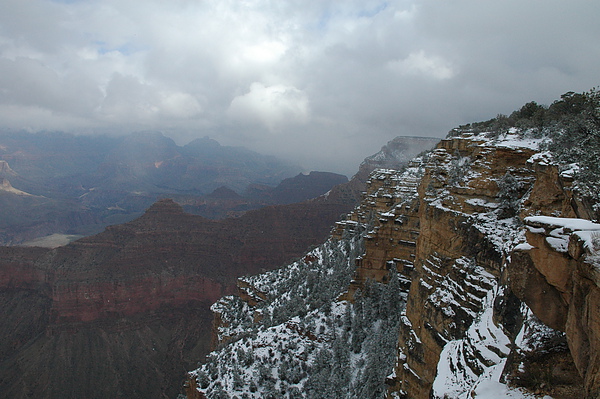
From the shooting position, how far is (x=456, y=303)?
13.6m

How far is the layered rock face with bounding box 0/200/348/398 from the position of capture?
5672 centimetres

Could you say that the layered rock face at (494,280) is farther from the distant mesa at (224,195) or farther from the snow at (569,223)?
the distant mesa at (224,195)

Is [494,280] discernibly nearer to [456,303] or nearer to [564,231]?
[456,303]

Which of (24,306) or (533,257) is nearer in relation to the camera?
(533,257)

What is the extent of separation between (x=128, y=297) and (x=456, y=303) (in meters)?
72.2

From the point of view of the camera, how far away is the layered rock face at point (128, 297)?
186ft

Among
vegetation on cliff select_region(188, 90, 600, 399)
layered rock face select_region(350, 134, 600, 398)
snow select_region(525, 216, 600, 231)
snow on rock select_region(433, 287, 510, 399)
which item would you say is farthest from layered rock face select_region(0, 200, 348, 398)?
snow select_region(525, 216, 600, 231)

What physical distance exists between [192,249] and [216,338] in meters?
44.3

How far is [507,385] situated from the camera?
7.70 m

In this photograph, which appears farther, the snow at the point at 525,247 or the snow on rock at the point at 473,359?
the snow on rock at the point at 473,359

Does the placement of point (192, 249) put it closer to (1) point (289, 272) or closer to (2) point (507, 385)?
(1) point (289, 272)

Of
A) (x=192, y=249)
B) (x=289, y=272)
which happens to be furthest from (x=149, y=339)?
(x=289, y=272)

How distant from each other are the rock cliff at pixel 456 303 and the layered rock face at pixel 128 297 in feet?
107

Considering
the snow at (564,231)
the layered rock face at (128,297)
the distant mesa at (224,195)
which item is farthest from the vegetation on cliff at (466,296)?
the distant mesa at (224,195)
